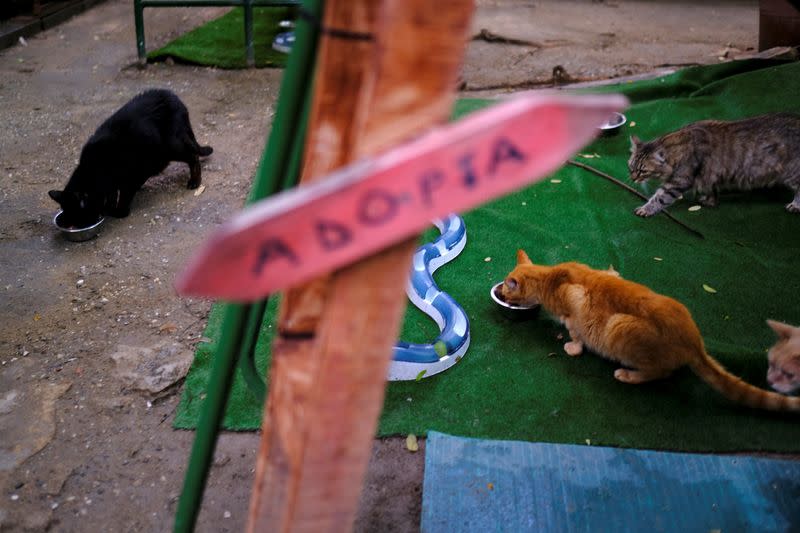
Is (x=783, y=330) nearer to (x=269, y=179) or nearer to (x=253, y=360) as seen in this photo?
(x=253, y=360)

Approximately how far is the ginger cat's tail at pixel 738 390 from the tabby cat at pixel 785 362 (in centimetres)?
5

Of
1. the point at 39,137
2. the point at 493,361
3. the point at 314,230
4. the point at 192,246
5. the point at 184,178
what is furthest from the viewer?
the point at 39,137

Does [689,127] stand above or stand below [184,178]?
above

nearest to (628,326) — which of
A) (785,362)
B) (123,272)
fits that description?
(785,362)

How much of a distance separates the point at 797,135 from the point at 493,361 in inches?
101

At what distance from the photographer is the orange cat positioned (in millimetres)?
2641

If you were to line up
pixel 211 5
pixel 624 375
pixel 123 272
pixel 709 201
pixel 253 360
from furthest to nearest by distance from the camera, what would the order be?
pixel 211 5 → pixel 709 201 → pixel 123 272 → pixel 624 375 → pixel 253 360

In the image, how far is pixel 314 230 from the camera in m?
0.74

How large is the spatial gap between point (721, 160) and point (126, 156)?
3.60 metres

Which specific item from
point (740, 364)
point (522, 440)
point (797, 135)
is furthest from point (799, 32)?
point (522, 440)

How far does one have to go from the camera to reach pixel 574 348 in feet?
9.96

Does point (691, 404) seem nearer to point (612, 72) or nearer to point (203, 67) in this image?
point (612, 72)

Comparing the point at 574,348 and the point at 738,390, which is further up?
the point at 738,390

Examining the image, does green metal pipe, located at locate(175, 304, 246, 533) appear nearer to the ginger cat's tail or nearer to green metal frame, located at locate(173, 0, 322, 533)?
green metal frame, located at locate(173, 0, 322, 533)
